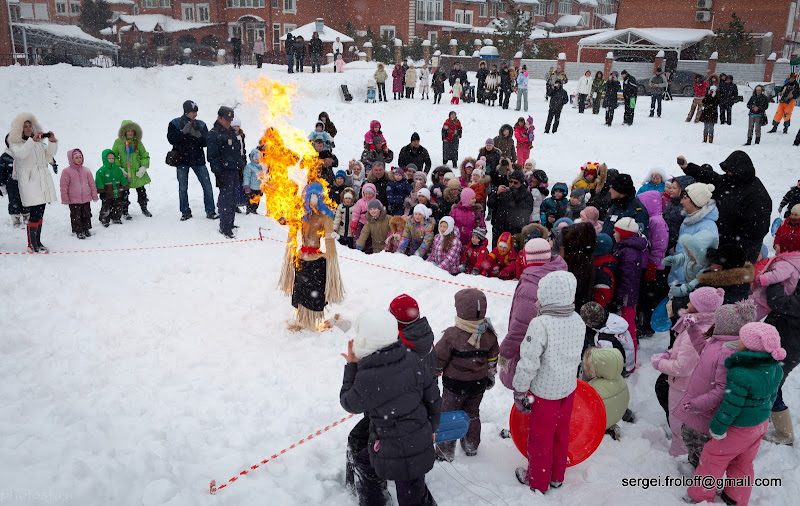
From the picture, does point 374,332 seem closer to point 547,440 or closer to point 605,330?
point 547,440

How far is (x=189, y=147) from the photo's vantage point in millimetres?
9672

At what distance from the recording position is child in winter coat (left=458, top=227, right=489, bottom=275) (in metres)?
8.34

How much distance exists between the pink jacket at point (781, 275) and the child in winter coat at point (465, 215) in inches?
178

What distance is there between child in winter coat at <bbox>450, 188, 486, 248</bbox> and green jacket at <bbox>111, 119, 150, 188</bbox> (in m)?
5.69

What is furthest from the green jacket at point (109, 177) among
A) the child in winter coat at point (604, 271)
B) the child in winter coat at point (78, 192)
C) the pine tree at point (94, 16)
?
the pine tree at point (94, 16)

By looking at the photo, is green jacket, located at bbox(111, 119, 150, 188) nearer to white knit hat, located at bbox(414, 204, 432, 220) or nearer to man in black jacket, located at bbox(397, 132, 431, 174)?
white knit hat, located at bbox(414, 204, 432, 220)

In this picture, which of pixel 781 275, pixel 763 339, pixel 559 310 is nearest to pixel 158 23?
pixel 559 310

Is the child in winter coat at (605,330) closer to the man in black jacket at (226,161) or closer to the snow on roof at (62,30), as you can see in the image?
the man in black jacket at (226,161)

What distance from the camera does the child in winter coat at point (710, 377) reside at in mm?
4002

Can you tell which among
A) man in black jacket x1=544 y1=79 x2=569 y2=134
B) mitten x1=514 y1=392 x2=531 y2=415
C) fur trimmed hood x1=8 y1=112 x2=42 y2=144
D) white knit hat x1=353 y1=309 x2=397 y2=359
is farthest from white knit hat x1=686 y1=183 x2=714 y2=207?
man in black jacket x1=544 y1=79 x2=569 y2=134

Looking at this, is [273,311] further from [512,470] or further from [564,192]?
[564,192]

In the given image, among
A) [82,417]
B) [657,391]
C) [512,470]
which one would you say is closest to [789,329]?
[657,391]

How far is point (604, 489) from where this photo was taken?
4367 mm

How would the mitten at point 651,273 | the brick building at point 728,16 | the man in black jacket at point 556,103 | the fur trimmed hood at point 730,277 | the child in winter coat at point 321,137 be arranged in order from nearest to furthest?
1. the fur trimmed hood at point 730,277
2. the mitten at point 651,273
3. the child in winter coat at point 321,137
4. the man in black jacket at point 556,103
5. the brick building at point 728,16
